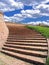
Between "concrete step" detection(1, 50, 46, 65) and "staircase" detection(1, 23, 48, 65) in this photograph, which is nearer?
"concrete step" detection(1, 50, 46, 65)

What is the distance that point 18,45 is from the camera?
13.6 m

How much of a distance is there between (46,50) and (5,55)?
2.37m

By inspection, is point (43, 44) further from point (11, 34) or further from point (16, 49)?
point (11, 34)

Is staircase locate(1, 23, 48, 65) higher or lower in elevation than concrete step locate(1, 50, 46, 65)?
higher

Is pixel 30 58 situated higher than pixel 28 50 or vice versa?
pixel 28 50

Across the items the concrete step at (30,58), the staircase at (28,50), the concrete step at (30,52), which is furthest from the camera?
the concrete step at (30,52)

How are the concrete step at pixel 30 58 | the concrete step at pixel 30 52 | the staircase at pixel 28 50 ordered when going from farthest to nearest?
the concrete step at pixel 30 52, the staircase at pixel 28 50, the concrete step at pixel 30 58

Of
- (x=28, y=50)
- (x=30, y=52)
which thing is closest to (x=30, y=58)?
(x=30, y=52)

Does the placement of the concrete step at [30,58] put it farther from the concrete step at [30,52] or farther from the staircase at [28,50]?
the concrete step at [30,52]

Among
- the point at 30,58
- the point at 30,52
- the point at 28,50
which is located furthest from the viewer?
the point at 28,50

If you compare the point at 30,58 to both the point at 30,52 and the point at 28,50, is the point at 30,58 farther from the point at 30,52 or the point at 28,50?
the point at 28,50

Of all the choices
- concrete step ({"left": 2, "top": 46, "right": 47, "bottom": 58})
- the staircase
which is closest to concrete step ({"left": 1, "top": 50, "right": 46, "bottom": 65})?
the staircase

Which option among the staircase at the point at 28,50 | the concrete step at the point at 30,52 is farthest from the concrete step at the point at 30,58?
the concrete step at the point at 30,52

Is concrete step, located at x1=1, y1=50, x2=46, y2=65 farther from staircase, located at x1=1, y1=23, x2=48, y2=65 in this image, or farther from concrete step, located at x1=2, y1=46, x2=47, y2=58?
concrete step, located at x1=2, y1=46, x2=47, y2=58
